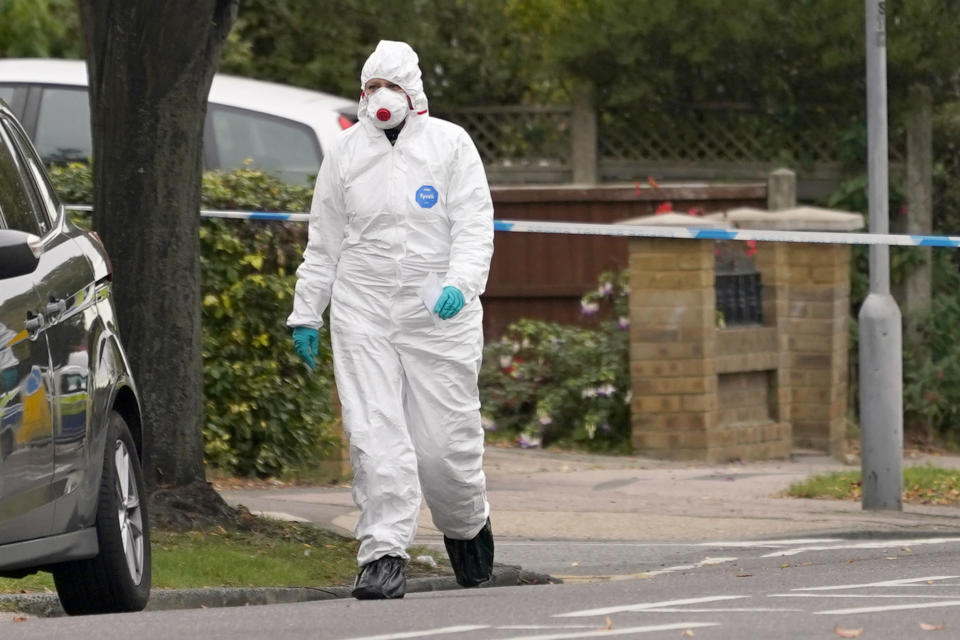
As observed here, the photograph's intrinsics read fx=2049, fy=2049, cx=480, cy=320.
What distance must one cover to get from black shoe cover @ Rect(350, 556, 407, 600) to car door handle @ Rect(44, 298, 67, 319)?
4.75 feet

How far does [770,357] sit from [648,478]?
2.45 metres

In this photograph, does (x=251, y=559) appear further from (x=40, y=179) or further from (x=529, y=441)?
(x=529, y=441)

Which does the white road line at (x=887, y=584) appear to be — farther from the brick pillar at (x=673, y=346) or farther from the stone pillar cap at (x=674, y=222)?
the stone pillar cap at (x=674, y=222)

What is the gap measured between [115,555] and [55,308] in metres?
0.80

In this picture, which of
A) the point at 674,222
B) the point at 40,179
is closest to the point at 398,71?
the point at 40,179

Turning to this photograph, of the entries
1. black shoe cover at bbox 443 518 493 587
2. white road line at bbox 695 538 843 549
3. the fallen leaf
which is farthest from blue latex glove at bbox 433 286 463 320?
white road line at bbox 695 538 843 549

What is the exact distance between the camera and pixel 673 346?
13172 mm

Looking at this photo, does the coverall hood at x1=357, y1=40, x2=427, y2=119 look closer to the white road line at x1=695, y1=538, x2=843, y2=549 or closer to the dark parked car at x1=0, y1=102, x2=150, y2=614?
the dark parked car at x1=0, y1=102, x2=150, y2=614

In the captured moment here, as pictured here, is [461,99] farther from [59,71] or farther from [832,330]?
[59,71]

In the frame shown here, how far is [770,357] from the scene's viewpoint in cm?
1383

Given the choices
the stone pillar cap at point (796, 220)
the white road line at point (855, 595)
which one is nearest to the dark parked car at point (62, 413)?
the white road line at point (855, 595)

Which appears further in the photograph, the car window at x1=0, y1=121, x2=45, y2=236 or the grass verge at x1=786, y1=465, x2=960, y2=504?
the grass verge at x1=786, y1=465, x2=960, y2=504

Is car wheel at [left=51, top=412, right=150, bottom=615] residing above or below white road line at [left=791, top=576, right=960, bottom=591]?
above

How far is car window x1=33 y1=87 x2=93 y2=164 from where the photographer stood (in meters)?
12.0
